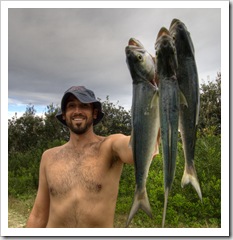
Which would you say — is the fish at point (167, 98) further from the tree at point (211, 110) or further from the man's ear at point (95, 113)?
the tree at point (211, 110)

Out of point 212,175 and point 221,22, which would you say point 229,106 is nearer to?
point 221,22

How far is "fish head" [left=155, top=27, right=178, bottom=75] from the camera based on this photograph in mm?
1056

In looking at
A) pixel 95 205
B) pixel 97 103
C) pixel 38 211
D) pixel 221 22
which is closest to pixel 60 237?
pixel 38 211

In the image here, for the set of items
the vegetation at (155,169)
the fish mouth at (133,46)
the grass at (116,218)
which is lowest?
the grass at (116,218)

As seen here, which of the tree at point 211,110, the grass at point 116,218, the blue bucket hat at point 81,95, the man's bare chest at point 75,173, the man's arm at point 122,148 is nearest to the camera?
the man's arm at point 122,148

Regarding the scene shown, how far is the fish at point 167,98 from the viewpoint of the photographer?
107 cm

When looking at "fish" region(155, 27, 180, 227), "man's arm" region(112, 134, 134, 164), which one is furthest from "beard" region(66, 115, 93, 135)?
"fish" region(155, 27, 180, 227)

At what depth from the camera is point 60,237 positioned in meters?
2.41

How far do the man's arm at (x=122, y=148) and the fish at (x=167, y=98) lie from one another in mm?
560

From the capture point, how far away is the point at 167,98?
44.3 inches

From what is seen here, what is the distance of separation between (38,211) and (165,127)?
5.03 ft

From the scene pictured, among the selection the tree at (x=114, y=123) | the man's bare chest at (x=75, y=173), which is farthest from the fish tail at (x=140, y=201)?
the tree at (x=114, y=123)

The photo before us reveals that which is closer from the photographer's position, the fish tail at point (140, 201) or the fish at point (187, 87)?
the fish at point (187, 87)

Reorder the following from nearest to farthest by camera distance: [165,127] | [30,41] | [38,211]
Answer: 1. [165,127]
2. [38,211]
3. [30,41]
